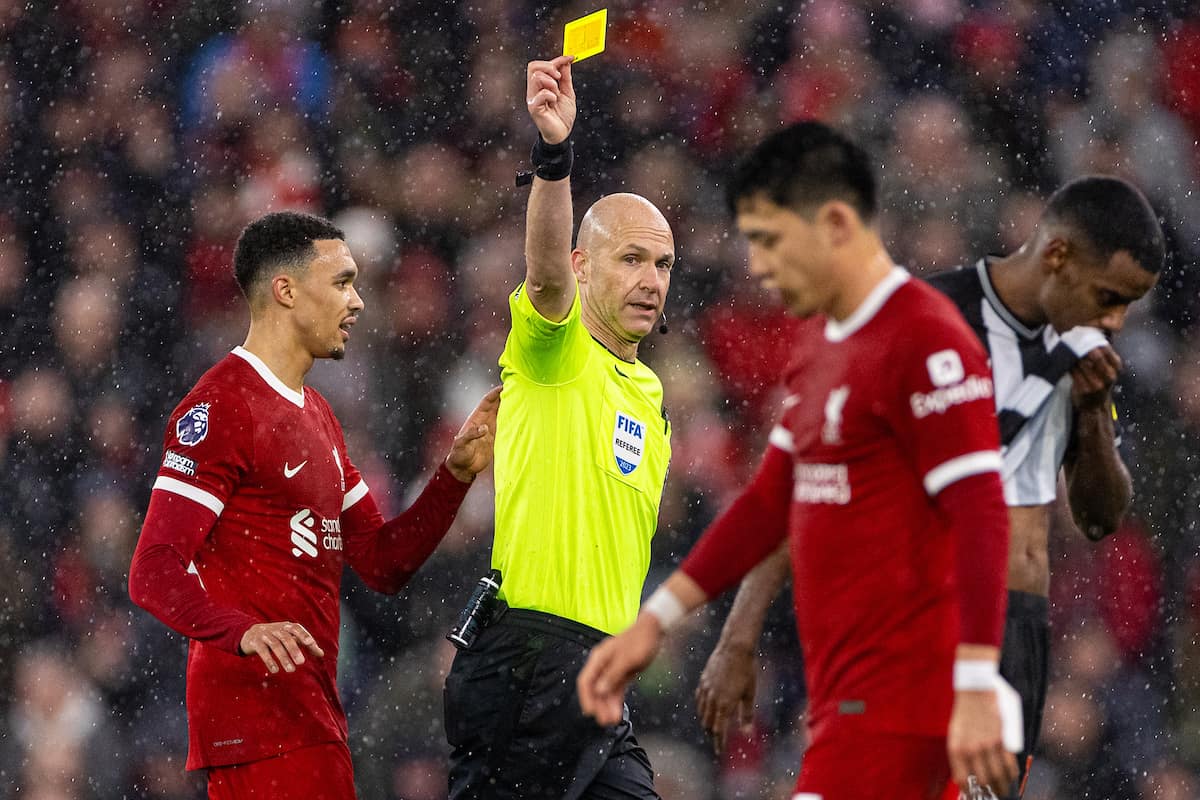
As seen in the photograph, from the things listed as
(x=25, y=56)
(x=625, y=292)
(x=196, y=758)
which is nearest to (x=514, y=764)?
(x=196, y=758)

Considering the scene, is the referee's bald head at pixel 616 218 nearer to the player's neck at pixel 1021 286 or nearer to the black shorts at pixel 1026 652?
the player's neck at pixel 1021 286

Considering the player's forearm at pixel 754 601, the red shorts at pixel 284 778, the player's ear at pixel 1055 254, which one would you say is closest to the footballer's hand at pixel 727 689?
the player's forearm at pixel 754 601

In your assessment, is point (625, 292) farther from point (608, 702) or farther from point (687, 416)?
point (687, 416)

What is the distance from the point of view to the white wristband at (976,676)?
1.76 meters

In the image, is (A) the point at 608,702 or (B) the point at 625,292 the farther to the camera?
(B) the point at 625,292

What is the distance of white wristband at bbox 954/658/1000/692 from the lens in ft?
5.79

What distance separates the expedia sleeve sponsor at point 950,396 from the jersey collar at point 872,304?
160 mm

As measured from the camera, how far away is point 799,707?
196 inches

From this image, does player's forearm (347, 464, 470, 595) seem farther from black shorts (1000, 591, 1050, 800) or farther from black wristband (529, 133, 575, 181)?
black shorts (1000, 591, 1050, 800)

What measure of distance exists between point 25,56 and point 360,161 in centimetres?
147

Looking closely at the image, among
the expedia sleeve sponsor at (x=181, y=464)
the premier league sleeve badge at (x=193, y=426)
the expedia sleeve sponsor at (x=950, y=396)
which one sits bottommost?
the expedia sleeve sponsor at (x=181, y=464)

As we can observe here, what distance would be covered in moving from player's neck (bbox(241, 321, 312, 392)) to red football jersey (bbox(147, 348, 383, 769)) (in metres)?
0.03

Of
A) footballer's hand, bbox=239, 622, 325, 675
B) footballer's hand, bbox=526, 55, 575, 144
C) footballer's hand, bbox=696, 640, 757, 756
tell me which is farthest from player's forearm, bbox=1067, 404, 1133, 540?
footballer's hand, bbox=239, 622, 325, 675

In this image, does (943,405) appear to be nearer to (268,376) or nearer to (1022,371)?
(1022,371)
